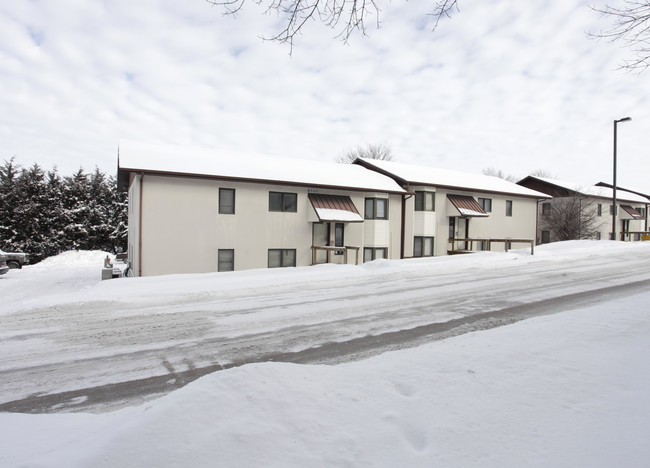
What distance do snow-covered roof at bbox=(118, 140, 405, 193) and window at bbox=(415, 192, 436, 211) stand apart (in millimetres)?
1726

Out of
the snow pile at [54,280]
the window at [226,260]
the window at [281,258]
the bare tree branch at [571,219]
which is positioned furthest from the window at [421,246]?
the bare tree branch at [571,219]

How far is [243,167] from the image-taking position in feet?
59.5

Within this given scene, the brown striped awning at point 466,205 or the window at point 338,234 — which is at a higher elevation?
the brown striped awning at point 466,205

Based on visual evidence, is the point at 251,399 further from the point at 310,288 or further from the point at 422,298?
the point at 310,288

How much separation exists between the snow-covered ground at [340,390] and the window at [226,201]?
7.96m

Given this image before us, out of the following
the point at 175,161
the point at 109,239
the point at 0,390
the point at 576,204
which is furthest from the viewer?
the point at 109,239

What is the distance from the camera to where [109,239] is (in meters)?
35.6

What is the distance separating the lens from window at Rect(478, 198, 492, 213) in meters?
25.8

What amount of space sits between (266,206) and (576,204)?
2932cm

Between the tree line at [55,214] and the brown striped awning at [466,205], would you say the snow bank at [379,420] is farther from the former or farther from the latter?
the tree line at [55,214]

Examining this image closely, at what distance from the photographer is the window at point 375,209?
2058 centimetres

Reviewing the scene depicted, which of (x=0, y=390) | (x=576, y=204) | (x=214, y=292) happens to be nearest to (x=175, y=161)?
(x=214, y=292)

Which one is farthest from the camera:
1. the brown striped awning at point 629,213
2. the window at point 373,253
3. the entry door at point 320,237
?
the brown striped awning at point 629,213

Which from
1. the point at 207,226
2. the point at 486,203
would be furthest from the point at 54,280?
the point at 486,203
